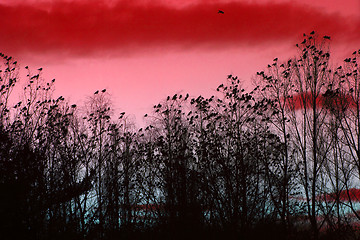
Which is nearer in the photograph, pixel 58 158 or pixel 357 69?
pixel 58 158

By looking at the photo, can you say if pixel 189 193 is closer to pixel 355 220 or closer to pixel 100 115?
pixel 100 115

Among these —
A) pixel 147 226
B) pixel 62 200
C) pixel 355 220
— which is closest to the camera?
pixel 62 200

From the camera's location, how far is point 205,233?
15.7 metres

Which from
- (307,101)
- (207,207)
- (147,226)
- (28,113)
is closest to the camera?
(28,113)

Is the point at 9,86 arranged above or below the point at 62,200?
above

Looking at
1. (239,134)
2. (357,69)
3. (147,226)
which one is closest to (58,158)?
(147,226)

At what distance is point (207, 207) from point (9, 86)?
463 inches

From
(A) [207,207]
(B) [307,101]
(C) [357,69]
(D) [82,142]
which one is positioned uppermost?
(C) [357,69]

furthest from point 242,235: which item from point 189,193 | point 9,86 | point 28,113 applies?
point 9,86

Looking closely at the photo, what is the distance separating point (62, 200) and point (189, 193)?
22.4 feet

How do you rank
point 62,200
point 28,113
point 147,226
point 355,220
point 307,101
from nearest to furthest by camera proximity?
point 62,200 → point 28,113 → point 147,226 → point 307,101 → point 355,220

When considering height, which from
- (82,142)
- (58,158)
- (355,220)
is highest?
(82,142)

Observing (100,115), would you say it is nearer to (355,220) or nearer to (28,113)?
(28,113)

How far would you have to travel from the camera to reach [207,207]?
1606 centimetres
